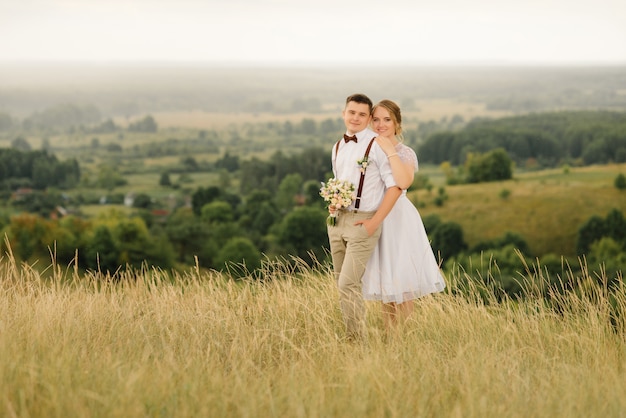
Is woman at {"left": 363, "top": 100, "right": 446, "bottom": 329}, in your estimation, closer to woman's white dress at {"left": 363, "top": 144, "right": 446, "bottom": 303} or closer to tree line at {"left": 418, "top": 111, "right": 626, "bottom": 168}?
woman's white dress at {"left": 363, "top": 144, "right": 446, "bottom": 303}

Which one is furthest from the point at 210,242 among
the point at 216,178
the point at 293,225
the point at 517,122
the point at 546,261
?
the point at 517,122

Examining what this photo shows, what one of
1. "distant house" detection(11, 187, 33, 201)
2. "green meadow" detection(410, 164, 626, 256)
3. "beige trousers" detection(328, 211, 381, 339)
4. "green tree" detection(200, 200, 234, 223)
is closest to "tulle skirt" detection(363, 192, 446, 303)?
"beige trousers" detection(328, 211, 381, 339)

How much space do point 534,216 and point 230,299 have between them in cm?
11169

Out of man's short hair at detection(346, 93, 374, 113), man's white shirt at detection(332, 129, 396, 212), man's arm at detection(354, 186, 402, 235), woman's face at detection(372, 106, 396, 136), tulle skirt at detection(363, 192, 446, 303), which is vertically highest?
man's short hair at detection(346, 93, 374, 113)

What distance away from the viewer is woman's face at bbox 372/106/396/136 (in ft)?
20.8

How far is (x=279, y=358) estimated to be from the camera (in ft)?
20.9

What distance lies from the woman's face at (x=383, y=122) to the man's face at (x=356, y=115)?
15cm

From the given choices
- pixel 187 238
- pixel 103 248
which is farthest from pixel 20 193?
pixel 103 248

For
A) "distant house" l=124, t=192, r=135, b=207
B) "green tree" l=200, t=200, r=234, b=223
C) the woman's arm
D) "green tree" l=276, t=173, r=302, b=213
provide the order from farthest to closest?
"distant house" l=124, t=192, r=135, b=207 → "green tree" l=276, t=173, r=302, b=213 → "green tree" l=200, t=200, r=234, b=223 → the woman's arm

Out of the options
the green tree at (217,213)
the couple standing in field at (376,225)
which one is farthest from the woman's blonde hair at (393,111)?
the green tree at (217,213)

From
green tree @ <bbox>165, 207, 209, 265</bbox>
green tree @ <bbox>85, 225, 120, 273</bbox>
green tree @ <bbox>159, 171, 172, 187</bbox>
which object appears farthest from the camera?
green tree @ <bbox>159, 171, 172, 187</bbox>

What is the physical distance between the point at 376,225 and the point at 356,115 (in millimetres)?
912

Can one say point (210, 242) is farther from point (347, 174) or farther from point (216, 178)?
point (347, 174)

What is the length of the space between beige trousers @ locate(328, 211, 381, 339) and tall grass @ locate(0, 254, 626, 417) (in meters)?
0.25
